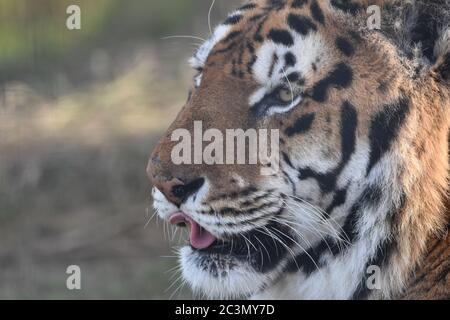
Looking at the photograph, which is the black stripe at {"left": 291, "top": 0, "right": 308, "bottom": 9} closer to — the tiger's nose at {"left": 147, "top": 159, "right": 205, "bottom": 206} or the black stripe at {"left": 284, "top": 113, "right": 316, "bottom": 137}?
the black stripe at {"left": 284, "top": 113, "right": 316, "bottom": 137}

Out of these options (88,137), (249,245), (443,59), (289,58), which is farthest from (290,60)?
(88,137)

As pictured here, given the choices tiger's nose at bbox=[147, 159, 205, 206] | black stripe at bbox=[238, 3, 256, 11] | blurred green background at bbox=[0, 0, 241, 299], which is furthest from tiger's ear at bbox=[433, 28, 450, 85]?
blurred green background at bbox=[0, 0, 241, 299]

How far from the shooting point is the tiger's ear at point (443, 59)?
249 centimetres

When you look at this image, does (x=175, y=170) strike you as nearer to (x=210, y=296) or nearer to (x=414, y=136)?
(x=210, y=296)

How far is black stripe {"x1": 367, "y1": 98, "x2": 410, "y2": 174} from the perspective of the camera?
8.26 feet

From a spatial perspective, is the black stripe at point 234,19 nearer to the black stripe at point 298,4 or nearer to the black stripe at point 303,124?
the black stripe at point 298,4

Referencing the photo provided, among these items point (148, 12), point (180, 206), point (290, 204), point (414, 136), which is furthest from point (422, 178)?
point (148, 12)

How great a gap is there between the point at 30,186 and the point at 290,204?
9.64 feet

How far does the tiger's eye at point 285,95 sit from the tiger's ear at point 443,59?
391 millimetres

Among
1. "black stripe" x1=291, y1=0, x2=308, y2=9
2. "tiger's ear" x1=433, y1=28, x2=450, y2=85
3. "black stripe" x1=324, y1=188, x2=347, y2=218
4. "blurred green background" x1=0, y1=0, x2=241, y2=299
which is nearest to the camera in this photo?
"tiger's ear" x1=433, y1=28, x2=450, y2=85

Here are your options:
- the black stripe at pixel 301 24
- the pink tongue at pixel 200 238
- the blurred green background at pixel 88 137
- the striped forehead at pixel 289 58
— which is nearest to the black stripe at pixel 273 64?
the striped forehead at pixel 289 58

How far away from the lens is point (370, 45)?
8.40ft

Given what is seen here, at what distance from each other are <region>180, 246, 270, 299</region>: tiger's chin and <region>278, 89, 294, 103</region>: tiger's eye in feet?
1.49

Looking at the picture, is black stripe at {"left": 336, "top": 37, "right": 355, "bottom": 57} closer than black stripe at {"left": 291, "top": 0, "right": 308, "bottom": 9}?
Yes
